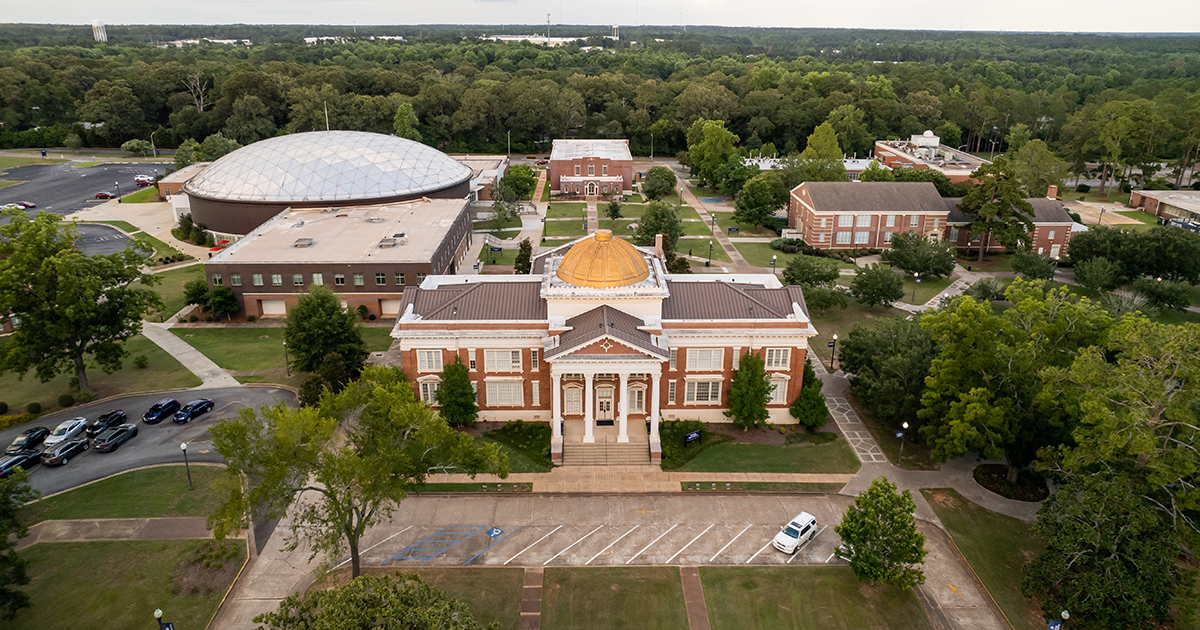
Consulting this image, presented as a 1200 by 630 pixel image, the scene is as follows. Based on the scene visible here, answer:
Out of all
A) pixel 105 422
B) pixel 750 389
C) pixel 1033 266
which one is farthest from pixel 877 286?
pixel 105 422

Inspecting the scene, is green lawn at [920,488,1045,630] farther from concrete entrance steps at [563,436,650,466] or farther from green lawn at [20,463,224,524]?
green lawn at [20,463,224,524]

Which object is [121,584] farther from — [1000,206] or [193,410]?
[1000,206]

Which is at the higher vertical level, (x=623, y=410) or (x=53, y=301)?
(x=53, y=301)

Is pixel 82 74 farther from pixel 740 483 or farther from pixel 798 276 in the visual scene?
pixel 740 483

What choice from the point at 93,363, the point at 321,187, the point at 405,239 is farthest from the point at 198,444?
the point at 321,187

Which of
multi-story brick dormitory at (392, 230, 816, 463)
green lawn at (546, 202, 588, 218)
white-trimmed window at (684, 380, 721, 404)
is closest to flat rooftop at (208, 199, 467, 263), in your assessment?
green lawn at (546, 202, 588, 218)
